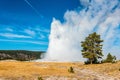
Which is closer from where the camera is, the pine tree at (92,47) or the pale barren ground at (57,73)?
the pale barren ground at (57,73)

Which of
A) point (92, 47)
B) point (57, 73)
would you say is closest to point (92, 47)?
point (92, 47)

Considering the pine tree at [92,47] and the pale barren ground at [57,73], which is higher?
the pine tree at [92,47]

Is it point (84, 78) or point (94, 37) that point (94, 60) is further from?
point (84, 78)

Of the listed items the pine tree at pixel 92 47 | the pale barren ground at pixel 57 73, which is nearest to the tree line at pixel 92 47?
the pine tree at pixel 92 47

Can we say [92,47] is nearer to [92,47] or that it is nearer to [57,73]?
[92,47]

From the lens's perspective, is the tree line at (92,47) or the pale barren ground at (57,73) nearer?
the pale barren ground at (57,73)

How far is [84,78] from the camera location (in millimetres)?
48344

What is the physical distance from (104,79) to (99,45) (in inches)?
1621

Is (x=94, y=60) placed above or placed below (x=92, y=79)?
above

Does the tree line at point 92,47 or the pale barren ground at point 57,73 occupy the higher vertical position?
the tree line at point 92,47

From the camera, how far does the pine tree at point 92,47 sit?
87.7 m

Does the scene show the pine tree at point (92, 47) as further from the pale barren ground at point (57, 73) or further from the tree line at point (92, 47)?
the pale barren ground at point (57, 73)

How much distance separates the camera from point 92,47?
88312mm

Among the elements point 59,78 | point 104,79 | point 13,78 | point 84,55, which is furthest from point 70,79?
point 84,55
